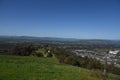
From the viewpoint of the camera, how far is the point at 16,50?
49625mm

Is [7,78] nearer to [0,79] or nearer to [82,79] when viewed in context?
[0,79]

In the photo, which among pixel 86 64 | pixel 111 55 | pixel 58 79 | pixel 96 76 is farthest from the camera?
pixel 111 55

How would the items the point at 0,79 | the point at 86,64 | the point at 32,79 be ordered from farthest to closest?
the point at 86,64
the point at 32,79
the point at 0,79

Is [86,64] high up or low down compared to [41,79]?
down

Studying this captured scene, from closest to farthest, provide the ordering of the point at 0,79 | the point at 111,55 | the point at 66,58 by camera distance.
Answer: the point at 0,79 → the point at 66,58 → the point at 111,55

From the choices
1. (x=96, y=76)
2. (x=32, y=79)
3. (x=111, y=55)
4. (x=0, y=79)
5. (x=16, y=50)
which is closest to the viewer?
(x=0, y=79)

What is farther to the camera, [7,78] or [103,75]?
[103,75]

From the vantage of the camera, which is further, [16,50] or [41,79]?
[16,50]

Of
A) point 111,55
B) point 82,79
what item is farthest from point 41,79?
point 111,55

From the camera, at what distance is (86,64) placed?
40.2m

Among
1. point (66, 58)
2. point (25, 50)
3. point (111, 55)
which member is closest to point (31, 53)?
point (25, 50)

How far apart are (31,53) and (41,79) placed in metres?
35.4

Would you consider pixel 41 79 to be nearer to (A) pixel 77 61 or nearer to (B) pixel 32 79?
(B) pixel 32 79

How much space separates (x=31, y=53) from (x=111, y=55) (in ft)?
106
